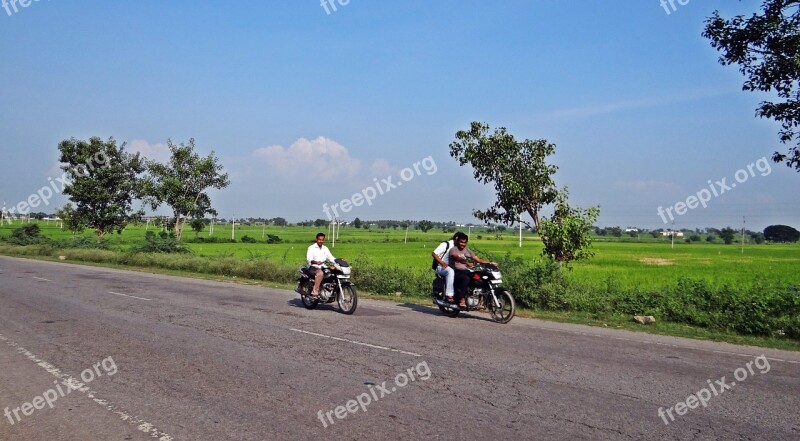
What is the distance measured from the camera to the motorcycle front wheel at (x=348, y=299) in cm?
1320

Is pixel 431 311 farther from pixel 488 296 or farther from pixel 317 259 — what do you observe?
pixel 317 259

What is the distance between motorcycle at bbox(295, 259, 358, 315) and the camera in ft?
43.9

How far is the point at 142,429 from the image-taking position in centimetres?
519

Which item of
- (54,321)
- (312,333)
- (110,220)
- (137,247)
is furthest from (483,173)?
(110,220)

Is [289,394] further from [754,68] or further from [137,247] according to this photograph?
[137,247]

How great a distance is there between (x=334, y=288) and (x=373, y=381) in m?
7.01

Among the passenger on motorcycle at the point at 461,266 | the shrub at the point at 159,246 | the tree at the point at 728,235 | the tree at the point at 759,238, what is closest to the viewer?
the passenger on motorcycle at the point at 461,266

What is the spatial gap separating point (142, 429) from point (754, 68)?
12036 millimetres

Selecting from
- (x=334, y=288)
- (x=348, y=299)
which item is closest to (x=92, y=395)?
(x=348, y=299)

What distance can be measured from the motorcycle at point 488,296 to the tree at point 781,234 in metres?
138

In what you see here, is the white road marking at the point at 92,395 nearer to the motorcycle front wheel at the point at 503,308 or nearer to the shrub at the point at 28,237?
the motorcycle front wheel at the point at 503,308

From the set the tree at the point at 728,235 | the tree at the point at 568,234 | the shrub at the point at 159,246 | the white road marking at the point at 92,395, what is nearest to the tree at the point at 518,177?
the tree at the point at 568,234

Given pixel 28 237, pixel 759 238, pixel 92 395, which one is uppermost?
pixel 759 238

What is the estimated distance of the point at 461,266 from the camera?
41.9ft
